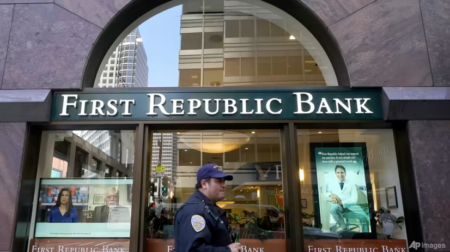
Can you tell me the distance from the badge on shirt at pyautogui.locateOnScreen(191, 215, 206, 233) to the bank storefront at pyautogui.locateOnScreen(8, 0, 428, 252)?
2346 mm

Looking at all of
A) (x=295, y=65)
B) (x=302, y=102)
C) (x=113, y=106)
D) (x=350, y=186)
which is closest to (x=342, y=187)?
(x=350, y=186)

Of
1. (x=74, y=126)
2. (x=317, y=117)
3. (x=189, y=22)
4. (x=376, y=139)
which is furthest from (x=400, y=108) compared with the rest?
(x=74, y=126)

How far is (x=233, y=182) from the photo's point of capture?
6359 millimetres

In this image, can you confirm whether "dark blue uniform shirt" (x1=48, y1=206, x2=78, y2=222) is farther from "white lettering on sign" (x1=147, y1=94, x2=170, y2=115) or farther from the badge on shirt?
the badge on shirt

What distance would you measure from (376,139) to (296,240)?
1.97 metres

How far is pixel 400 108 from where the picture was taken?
4844 mm

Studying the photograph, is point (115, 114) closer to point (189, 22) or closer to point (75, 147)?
point (75, 147)

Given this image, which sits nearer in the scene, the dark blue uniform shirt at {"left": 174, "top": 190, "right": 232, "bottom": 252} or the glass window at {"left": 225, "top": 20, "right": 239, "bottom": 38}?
the dark blue uniform shirt at {"left": 174, "top": 190, "right": 232, "bottom": 252}

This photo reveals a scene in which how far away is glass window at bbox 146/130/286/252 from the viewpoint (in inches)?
201

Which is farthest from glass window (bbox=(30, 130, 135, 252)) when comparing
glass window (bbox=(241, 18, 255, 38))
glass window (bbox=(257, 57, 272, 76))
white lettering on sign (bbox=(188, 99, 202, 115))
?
glass window (bbox=(241, 18, 255, 38))

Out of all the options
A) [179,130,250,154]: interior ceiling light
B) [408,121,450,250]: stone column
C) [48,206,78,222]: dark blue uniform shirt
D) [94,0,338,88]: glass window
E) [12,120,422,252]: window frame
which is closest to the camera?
[408,121,450,250]: stone column

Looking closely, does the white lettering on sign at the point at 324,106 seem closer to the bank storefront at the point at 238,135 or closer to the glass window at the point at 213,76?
the bank storefront at the point at 238,135

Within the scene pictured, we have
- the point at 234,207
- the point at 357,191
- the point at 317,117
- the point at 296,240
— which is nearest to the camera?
the point at 296,240

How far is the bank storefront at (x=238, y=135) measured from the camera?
193 inches
